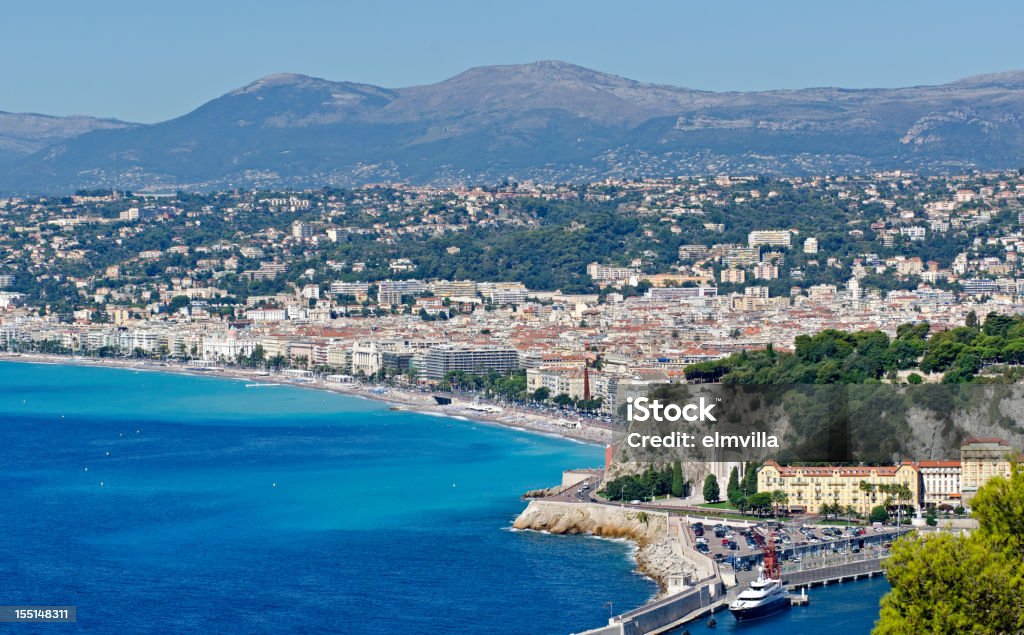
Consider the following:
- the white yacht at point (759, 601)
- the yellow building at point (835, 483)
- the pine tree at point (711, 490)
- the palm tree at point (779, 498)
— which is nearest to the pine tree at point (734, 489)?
the pine tree at point (711, 490)

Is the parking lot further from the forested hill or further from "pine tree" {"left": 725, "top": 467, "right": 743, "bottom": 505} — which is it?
the forested hill

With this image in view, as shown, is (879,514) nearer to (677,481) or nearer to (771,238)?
(677,481)

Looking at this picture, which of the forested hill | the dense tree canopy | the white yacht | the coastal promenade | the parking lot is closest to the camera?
the dense tree canopy

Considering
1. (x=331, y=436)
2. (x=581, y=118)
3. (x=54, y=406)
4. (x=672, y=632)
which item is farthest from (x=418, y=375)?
(x=581, y=118)

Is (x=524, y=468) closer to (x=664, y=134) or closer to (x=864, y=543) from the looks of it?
(x=864, y=543)

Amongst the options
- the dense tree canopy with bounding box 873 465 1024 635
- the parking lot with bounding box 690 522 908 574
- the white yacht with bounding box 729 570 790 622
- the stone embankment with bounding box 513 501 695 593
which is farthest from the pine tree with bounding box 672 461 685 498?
the dense tree canopy with bounding box 873 465 1024 635
